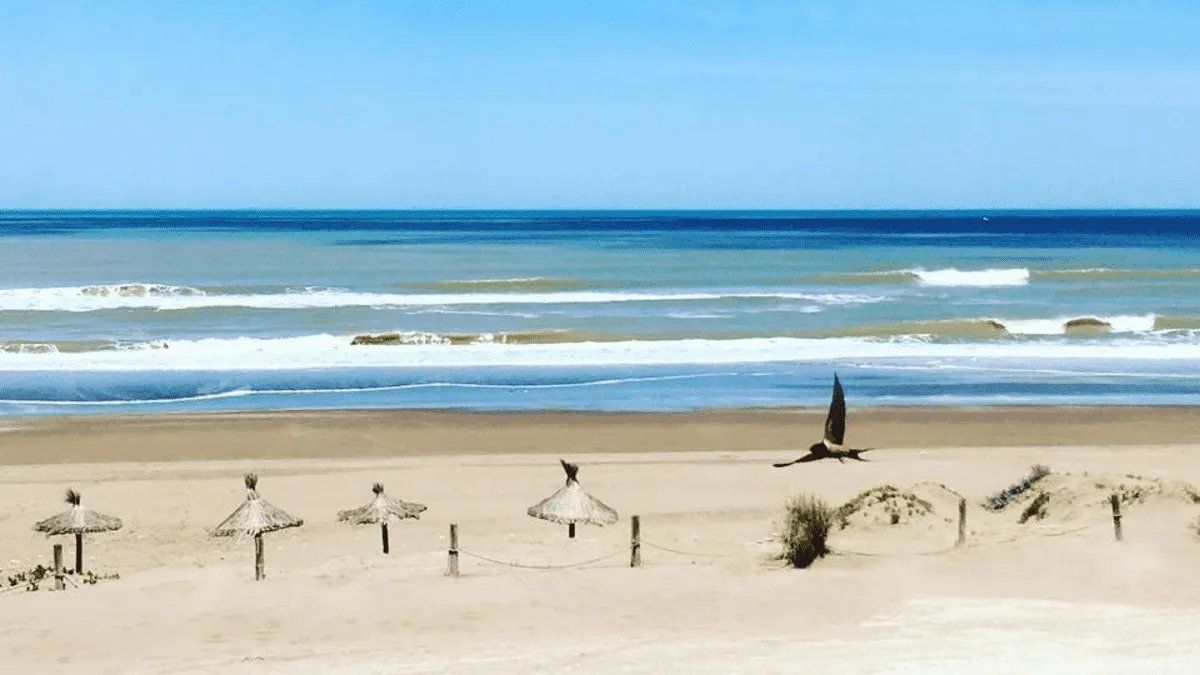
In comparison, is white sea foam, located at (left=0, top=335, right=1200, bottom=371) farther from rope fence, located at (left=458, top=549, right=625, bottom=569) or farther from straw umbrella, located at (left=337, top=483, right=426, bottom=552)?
rope fence, located at (left=458, top=549, right=625, bottom=569)

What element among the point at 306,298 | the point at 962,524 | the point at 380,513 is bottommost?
the point at 962,524

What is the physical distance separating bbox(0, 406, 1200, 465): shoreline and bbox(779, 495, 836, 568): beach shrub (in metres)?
6.04

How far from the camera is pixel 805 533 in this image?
39.8 feet

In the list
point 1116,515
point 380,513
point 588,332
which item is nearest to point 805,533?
point 1116,515

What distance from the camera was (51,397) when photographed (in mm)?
23156

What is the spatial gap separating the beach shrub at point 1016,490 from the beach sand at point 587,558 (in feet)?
1.03

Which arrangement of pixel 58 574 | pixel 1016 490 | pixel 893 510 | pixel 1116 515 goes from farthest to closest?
pixel 1016 490, pixel 893 510, pixel 1116 515, pixel 58 574

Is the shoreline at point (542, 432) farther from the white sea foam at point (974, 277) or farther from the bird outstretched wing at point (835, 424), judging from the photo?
the white sea foam at point (974, 277)

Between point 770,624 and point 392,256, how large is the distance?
2362 inches

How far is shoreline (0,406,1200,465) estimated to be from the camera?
18281mm

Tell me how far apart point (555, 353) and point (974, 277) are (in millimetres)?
28581

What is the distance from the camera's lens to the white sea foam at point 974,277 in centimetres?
5138

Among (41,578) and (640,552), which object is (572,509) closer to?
(640,552)

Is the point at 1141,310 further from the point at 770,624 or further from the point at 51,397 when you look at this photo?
the point at 770,624
